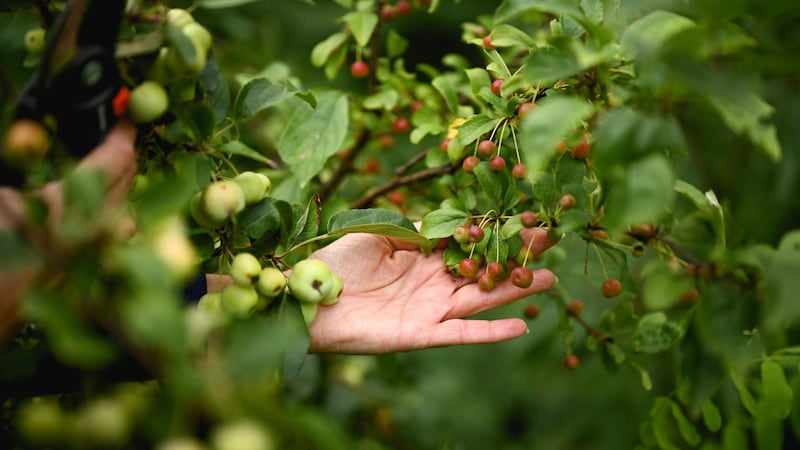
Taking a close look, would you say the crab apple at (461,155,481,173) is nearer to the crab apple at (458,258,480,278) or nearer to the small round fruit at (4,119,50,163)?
the crab apple at (458,258,480,278)

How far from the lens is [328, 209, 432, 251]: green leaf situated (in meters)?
1.09

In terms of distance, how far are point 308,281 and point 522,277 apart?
37 centimetres

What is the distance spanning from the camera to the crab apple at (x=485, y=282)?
1198mm

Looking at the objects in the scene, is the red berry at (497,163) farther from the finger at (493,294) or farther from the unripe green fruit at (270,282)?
the unripe green fruit at (270,282)

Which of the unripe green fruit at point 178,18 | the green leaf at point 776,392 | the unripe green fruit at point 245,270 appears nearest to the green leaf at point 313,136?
the unripe green fruit at point 245,270

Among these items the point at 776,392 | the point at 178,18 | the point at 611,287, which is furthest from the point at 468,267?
the point at 178,18

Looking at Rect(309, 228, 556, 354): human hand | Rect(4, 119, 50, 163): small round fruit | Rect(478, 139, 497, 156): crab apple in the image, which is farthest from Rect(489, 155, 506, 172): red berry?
Rect(4, 119, 50, 163): small round fruit

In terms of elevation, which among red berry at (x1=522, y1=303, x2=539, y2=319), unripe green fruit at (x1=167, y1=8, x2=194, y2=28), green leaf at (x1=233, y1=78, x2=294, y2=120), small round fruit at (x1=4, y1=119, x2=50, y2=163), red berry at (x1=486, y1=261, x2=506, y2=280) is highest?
unripe green fruit at (x1=167, y1=8, x2=194, y2=28)

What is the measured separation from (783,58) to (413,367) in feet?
6.25

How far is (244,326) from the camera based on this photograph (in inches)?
24.4

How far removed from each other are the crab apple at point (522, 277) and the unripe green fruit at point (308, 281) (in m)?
0.33

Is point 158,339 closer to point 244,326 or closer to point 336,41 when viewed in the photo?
Result: point 244,326

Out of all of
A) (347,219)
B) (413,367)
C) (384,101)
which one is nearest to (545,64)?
(347,219)

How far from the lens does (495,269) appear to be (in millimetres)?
1160
